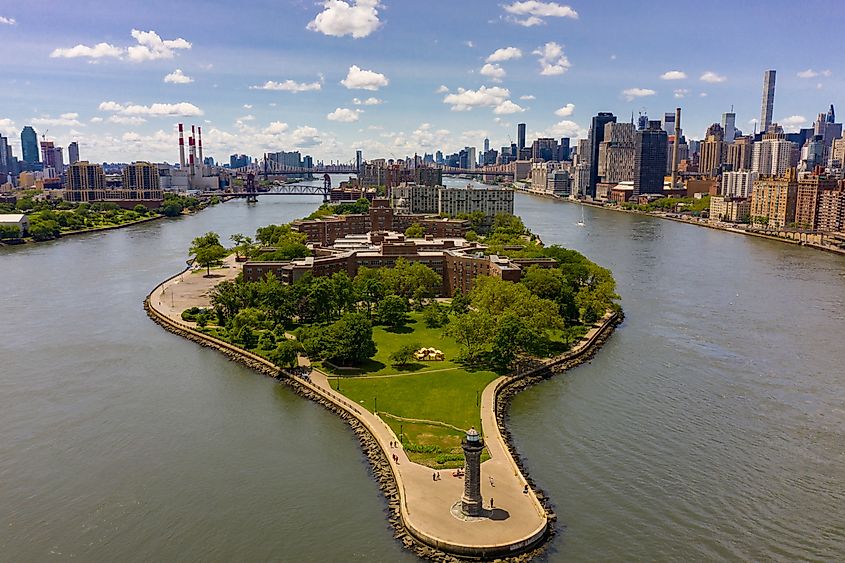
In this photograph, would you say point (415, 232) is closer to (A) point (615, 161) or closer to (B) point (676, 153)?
(A) point (615, 161)

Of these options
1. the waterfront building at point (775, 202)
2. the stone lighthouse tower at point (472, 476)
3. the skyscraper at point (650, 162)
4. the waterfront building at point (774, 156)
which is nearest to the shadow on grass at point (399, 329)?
the stone lighthouse tower at point (472, 476)

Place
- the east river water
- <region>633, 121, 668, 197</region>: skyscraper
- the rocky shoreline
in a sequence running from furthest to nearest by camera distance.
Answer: <region>633, 121, 668, 197</region>: skyscraper → the east river water → the rocky shoreline

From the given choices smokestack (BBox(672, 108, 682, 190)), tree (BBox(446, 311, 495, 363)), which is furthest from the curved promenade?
smokestack (BBox(672, 108, 682, 190))

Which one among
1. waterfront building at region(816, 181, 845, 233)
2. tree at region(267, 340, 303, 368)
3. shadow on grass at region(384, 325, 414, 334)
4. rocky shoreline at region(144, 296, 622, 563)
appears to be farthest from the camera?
waterfront building at region(816, 181, 845, 233)

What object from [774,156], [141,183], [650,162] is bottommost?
[141,183]

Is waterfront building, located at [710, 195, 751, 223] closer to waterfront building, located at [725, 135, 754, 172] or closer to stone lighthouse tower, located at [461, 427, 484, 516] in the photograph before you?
waterfront building, located at [725, 135, 754, 172]

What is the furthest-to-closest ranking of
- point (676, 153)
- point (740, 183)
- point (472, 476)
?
1. point (676, 153)
2. point (740, 183)
3. point (472, 476)

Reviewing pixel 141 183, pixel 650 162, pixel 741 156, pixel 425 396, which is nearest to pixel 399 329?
pixel 425 396
